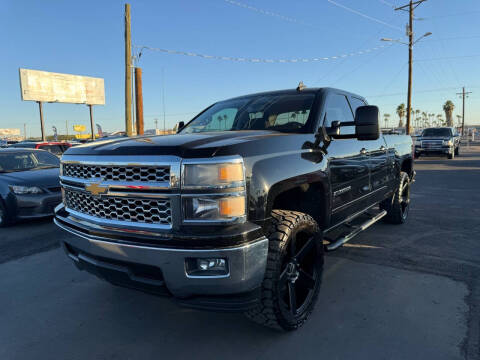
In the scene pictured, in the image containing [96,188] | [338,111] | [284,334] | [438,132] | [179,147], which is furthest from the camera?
[438,132]

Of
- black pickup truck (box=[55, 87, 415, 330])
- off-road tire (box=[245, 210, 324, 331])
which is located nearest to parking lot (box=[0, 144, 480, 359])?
off-road tire (box=[245, 210, 324, 331])


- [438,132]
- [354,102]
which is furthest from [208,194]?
[438,132]

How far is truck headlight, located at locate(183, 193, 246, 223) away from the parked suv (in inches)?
767

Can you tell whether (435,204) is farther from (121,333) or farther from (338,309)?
(121,333)

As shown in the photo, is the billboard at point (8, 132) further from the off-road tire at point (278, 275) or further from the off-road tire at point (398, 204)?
the off-road tire at point (278, 275)

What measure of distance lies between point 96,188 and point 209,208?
87 cm

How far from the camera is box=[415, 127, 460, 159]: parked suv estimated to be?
1836 cm

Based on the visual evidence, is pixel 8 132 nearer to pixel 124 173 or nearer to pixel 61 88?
pixel 61 88

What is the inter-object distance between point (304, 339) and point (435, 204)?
5.76 meters

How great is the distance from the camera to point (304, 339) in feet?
8.35

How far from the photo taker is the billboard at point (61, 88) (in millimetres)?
33281

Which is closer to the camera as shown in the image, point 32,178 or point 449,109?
point 32,178

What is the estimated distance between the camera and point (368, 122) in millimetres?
2912

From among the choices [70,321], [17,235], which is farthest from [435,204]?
[17,235]
